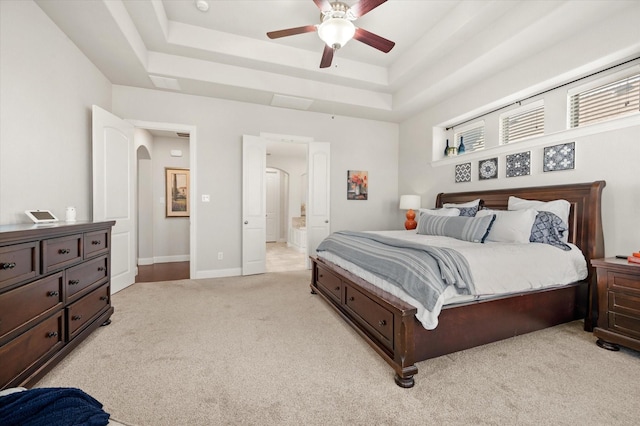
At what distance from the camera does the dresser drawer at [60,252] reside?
69.6 inches

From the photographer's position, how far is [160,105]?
13.7 ft

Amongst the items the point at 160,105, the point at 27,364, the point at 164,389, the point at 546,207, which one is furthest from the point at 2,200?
the point at 546,207

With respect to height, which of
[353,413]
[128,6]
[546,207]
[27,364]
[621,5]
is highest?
[128,6]

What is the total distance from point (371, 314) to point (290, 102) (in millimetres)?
3581

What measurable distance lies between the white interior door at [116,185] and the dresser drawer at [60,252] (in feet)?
4.66

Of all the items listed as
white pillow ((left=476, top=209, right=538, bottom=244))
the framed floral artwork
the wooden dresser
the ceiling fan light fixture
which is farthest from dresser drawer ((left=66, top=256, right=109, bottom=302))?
the framed floral artwork

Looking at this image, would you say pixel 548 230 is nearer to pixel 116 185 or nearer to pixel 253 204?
pixel 253 204

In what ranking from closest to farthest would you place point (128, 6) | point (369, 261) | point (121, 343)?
1. point (121, 343)
2. point (369, 261)
3. point (128, 6)


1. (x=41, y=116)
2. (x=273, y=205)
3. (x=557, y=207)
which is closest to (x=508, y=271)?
(x=557, y=207)

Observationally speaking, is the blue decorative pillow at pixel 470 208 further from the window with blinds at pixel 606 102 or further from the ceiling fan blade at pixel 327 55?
the ceiling fan blade at pixel 327 55

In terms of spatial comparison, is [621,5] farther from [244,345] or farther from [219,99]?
[219,99]

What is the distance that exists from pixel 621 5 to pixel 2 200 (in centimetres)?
523

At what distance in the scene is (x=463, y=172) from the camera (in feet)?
13.8

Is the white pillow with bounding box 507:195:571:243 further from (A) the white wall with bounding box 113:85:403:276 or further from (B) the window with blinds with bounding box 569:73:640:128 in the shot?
(A) the white wall with bounding box 113:85:403:276
